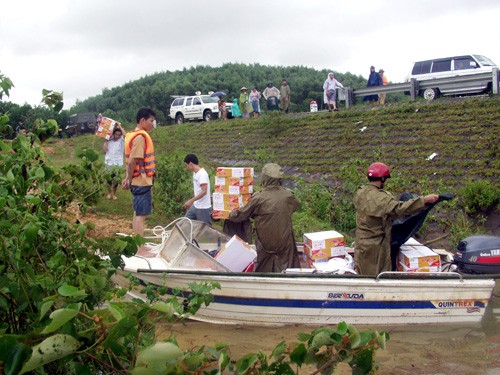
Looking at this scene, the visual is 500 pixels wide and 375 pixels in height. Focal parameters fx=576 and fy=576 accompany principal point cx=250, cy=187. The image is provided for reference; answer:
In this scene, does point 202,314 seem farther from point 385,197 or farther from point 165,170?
point 165,170

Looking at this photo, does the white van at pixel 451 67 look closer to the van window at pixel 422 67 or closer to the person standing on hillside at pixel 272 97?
the van window at pixel 422 67

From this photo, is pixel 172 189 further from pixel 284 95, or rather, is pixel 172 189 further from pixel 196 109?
pixel 196 109

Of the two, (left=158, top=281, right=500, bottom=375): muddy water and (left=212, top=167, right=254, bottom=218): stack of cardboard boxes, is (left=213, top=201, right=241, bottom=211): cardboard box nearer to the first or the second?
(left=212, top=167, right=254, bottom=218): stack of cardboard boxes

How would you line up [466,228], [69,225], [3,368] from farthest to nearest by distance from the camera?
[466,228] → [69,225] → [3,368]

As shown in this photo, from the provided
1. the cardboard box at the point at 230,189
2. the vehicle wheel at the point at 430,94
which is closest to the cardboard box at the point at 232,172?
the cardboard box at the point at 230,189

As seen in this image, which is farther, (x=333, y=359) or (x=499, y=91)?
(x=499, y=91)

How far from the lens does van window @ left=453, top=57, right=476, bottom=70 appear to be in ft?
68.5

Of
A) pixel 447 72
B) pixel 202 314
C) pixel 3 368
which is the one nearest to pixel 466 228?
pixel 202 314

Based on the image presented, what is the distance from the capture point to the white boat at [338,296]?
21.7ft

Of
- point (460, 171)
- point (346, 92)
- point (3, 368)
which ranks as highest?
point (346, 92)

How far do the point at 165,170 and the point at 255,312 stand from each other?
581 centimetres

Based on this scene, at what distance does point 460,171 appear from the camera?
12250 millimetres

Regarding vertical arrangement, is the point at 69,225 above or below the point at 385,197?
above

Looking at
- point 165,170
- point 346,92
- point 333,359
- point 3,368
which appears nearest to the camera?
point 3,368
